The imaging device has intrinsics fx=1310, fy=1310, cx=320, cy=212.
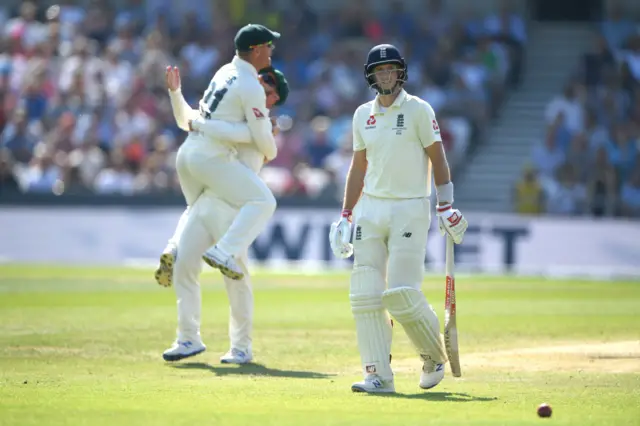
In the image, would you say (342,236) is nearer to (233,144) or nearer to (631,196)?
(233,144)

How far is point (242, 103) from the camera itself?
10141mm

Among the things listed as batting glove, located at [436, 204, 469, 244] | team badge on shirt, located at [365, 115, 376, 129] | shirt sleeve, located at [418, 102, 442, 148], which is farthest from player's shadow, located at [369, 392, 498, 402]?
team badge on shirt, located at [365, 115, 376, 129]

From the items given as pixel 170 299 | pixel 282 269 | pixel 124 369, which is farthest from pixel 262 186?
pixel 282 269

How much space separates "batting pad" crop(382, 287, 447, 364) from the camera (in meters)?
8.30

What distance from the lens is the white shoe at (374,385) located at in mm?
8367

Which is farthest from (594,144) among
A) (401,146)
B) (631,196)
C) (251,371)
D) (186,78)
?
(401,146)

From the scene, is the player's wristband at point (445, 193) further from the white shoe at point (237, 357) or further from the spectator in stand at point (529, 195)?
the spectator in stand at point (529, 195)

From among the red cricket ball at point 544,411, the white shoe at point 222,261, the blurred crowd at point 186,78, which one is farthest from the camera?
the blurred crowd at point 186,78

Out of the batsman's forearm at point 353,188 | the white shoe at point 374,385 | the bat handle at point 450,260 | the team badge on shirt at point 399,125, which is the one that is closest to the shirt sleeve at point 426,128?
the team badge on shirt at point 399,125

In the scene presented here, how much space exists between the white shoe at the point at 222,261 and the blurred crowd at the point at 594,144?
12.9m

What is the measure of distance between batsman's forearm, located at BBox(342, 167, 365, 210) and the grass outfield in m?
1.24

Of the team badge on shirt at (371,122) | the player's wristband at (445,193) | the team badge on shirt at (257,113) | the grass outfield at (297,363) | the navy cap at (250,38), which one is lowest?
the grass outfield at (297,363)

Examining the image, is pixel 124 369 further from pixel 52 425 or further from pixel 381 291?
pixel 52 425

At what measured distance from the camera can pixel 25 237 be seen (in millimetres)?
21938
